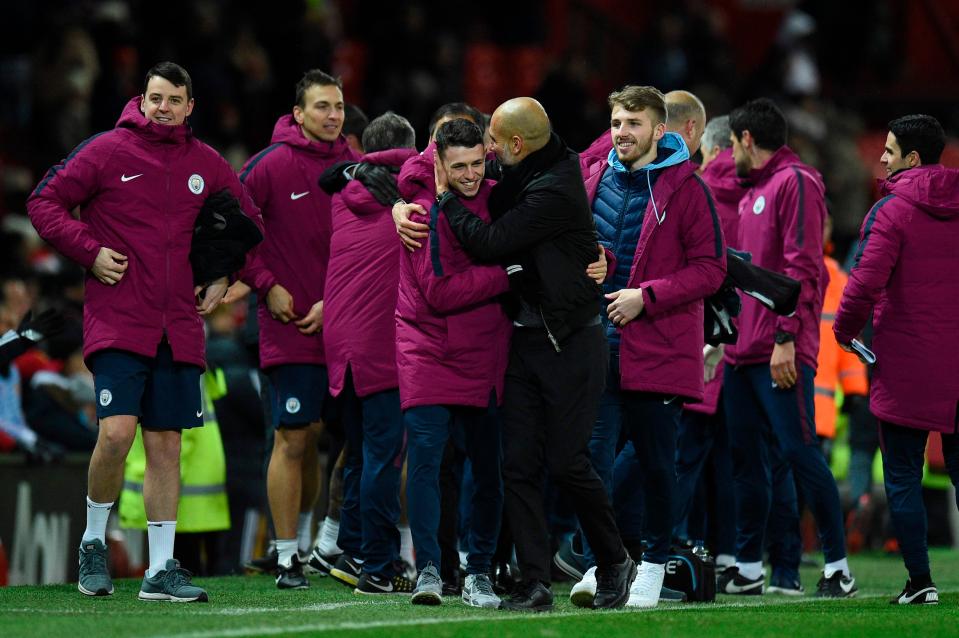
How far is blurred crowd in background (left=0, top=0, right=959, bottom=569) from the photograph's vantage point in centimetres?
1190

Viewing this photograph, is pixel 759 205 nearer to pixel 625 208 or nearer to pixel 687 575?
pixel 625 208

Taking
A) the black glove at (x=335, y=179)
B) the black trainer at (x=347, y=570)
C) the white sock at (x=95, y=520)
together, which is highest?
the black glove at (x=335, y=179)

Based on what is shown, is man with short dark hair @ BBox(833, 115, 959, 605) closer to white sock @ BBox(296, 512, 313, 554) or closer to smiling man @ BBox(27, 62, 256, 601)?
smiling man @ BBox(27, 62, 256, 601)

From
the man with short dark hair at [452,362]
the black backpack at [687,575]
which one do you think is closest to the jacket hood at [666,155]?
the man with short dark hair at [452,362]

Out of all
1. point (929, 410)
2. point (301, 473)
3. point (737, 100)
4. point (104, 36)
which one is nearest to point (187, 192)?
point (301, 473)

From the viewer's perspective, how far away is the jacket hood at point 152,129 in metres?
7.64

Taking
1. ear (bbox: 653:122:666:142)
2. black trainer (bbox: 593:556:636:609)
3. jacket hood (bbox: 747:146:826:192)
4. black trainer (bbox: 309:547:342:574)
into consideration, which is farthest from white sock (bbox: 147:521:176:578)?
jacket hood (bbox: 747:146:826:192)

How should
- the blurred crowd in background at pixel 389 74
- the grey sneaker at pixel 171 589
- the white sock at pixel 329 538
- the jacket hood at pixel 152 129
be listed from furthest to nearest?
the blurred crowd in background at pixel 389 74 → the white sock at pixel 329 538 → the jacket hood at pixel 152 129 → the grey sneaker at pixel 171 589

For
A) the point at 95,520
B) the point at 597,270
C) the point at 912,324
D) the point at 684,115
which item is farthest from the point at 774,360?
the point at 95,520

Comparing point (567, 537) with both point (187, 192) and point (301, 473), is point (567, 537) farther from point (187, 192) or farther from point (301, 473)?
point (187, 192)

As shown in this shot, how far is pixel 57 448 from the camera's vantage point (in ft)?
34.6

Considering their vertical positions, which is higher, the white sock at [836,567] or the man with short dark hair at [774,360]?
the man with short dark hair at [774,360]

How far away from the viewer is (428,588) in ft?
24.1

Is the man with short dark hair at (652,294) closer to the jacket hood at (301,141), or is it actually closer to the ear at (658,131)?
the ear at (658,131)
